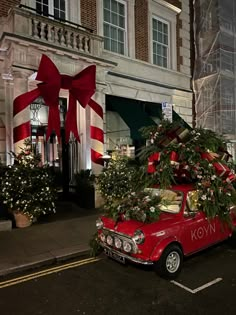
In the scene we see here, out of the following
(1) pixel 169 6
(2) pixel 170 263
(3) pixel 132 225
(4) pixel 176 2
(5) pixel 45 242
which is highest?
(4) pixel 176 2

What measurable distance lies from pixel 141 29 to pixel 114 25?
143 cm

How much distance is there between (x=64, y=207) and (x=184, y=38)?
1049 cm

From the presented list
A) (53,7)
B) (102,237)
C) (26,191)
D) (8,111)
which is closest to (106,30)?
(53,7)

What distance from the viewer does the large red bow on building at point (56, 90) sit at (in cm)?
852

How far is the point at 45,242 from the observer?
6.44 meters

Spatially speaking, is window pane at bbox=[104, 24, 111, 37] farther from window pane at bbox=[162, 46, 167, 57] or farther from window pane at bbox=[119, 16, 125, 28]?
window pane at bbox=[162, 46, 167, 57]

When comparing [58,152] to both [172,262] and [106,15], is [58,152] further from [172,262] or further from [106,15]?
[172,262]

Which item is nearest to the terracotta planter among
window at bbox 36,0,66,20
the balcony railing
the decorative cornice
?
the balcony railing

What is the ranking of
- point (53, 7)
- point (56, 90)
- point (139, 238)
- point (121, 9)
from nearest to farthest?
point (139, 238), point (56, 90), point (53, 7), point (121, 9)

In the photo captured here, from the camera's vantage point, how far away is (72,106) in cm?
934

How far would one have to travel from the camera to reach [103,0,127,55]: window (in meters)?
11.8

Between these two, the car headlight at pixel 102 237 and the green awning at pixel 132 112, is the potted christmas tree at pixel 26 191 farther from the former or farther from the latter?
the green awning at pixel 132 112

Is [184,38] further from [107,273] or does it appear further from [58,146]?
[107,273]

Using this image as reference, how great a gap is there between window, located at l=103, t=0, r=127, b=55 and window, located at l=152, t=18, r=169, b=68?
183 cm
